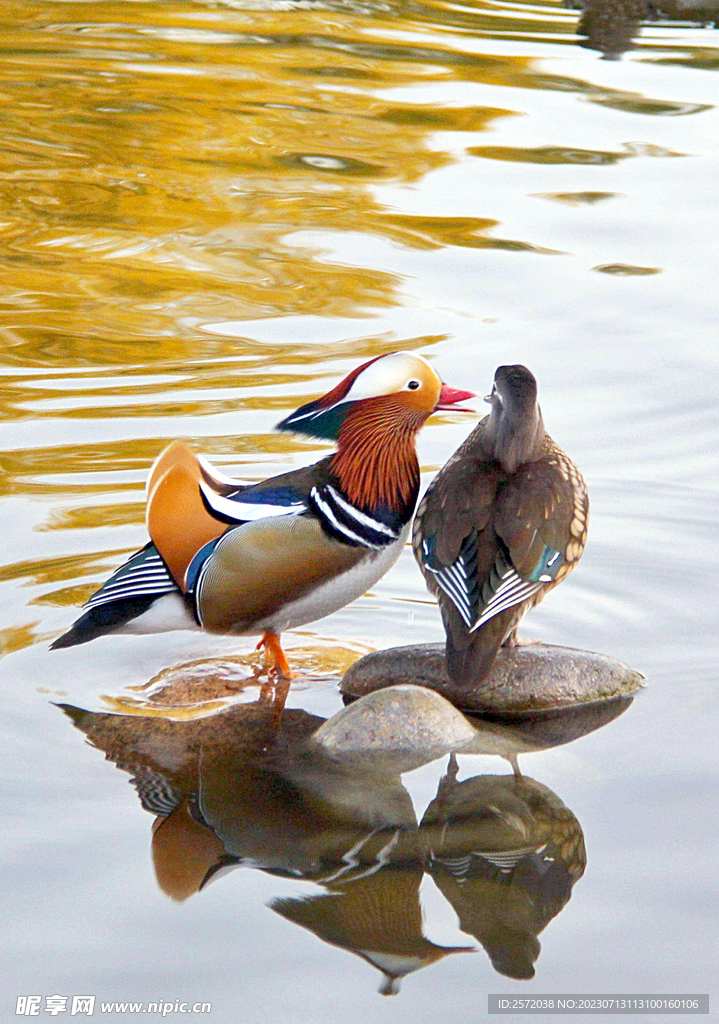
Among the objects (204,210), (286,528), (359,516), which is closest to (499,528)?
(359,516)

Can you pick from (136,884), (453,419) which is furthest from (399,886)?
(453,419)

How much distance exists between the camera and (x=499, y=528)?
457 centimetres

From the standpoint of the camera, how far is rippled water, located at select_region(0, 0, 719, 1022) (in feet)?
11.8

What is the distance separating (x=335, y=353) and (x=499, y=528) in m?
3.63

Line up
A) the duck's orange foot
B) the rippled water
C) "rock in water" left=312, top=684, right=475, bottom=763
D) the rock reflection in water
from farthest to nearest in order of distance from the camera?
1. the rock reflection in water
2. the duck's orange foot
3. "rock in water" left=312, top=684, right=475, bottom=763
4. the rippled water

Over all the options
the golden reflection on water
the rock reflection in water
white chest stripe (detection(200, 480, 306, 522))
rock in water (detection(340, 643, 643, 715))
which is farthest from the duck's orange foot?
the rock reflection in water

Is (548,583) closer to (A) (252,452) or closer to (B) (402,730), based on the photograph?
(B) (402,730)

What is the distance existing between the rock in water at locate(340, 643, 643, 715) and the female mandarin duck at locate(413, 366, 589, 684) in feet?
0.38

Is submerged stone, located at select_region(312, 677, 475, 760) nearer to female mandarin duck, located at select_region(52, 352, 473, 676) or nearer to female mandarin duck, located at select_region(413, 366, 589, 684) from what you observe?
female mandarin duck, located at select_region(413, 366, 589, 684)

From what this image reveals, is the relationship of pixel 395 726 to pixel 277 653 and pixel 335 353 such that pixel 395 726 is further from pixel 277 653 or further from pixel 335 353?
pixel 335 353

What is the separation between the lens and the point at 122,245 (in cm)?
985

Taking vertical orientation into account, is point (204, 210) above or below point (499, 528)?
below

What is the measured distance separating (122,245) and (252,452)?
A: 3.60 meters

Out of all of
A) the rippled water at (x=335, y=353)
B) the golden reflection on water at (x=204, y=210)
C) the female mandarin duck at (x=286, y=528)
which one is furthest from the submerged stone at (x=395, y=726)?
the golden reflection on water at (x=204, y=210)
